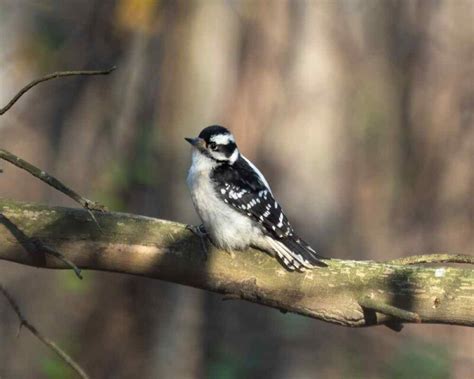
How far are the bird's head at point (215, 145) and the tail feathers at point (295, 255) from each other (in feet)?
2.87

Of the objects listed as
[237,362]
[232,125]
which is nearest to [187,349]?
[237,362]

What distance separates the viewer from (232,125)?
9.34 m

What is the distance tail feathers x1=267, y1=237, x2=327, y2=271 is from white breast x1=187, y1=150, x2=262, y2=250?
6.2 inches

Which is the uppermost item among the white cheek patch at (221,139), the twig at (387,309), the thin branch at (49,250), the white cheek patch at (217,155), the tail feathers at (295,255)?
the white cheek patch at (221,139)

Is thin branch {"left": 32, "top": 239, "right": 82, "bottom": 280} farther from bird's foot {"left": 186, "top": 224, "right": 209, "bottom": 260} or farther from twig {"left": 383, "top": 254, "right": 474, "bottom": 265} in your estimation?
twig {"left": 383, "top": 254, "right": 474, "bottom": 265}

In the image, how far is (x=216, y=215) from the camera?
4.69 m

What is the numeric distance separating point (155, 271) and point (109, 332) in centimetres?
603

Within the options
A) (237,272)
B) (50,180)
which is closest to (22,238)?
(50,180)

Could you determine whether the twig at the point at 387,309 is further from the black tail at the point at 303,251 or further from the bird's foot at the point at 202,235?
the bird's foot at the point at 202,235

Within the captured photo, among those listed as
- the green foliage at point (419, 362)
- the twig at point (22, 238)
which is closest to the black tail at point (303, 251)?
the twig at point (22, 238)

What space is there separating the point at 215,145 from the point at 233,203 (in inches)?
15.2

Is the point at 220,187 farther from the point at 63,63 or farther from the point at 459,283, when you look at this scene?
the point at 63,63

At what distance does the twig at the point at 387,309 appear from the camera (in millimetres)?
3332

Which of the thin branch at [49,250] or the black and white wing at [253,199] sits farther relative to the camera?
the black and white wing at [253,199]
